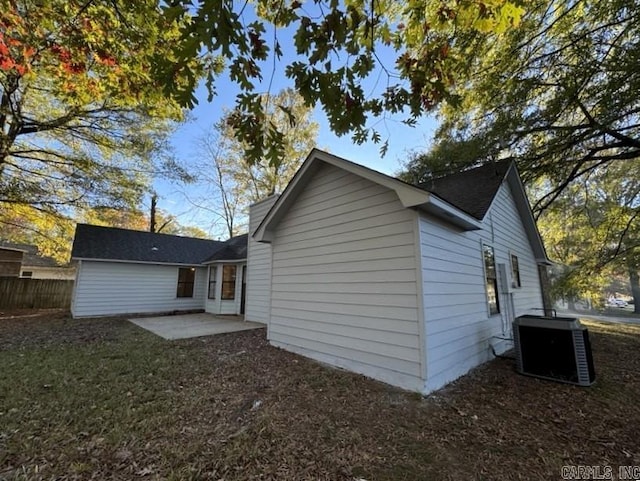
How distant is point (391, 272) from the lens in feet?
15.5

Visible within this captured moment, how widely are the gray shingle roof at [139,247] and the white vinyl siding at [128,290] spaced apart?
0.44 m

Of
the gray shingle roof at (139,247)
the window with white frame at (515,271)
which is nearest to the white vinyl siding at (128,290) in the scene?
the gray shingle roof at (139,247)

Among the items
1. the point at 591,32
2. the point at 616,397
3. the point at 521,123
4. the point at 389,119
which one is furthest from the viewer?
the point at 521,123

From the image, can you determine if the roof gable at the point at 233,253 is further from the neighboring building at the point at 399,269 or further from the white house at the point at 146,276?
the neighboring building at the point at 399,269

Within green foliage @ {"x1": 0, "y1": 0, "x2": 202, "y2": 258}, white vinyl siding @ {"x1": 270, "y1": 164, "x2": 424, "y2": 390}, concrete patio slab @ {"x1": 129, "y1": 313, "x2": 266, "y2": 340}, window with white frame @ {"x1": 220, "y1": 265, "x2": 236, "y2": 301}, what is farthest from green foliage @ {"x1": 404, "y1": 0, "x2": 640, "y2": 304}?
window with white frame @ {"x1": 220, "y1": 265, "x2": 236, "y2": 301}

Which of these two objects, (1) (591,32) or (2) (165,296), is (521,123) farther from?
(2) (165,296)

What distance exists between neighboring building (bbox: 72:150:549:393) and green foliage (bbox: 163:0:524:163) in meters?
1.60

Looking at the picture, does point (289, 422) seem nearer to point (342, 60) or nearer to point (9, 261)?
point (342, 60)

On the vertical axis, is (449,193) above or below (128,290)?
above

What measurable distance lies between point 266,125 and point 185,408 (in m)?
3.73

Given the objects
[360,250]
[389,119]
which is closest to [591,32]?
[389,119]

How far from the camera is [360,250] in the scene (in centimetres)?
527

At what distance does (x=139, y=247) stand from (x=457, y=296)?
575 inches

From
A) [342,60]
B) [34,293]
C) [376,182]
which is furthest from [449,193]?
[34,293]
